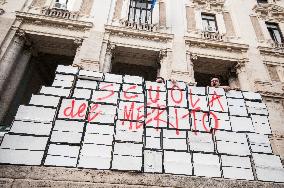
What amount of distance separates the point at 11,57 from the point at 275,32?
15215mm

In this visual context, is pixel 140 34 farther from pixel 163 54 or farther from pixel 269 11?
pixel 269 11

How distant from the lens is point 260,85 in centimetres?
1352

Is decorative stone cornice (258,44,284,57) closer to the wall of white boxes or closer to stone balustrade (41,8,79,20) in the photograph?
the wall of white boxes

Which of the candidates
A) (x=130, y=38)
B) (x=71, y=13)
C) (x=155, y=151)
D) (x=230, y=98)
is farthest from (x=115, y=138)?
(x=71, y=13)

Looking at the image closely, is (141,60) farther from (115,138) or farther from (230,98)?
(115,138)

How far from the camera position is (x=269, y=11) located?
17.5 m

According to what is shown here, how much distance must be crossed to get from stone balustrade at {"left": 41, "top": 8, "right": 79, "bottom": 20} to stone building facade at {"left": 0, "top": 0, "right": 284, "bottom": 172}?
2.1 inches

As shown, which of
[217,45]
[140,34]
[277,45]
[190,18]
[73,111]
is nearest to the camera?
[73,111]

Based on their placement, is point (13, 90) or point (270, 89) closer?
point (13, 90)

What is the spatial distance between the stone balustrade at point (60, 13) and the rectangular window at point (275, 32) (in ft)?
38.5

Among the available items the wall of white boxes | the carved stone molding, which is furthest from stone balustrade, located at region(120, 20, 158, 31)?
the wall of white boxes

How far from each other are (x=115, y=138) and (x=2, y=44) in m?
9.33

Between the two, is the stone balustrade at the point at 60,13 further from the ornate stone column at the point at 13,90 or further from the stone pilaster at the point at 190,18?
the stone pilaster at the point at 190,18

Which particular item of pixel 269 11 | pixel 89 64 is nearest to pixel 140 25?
pixel 89 64
